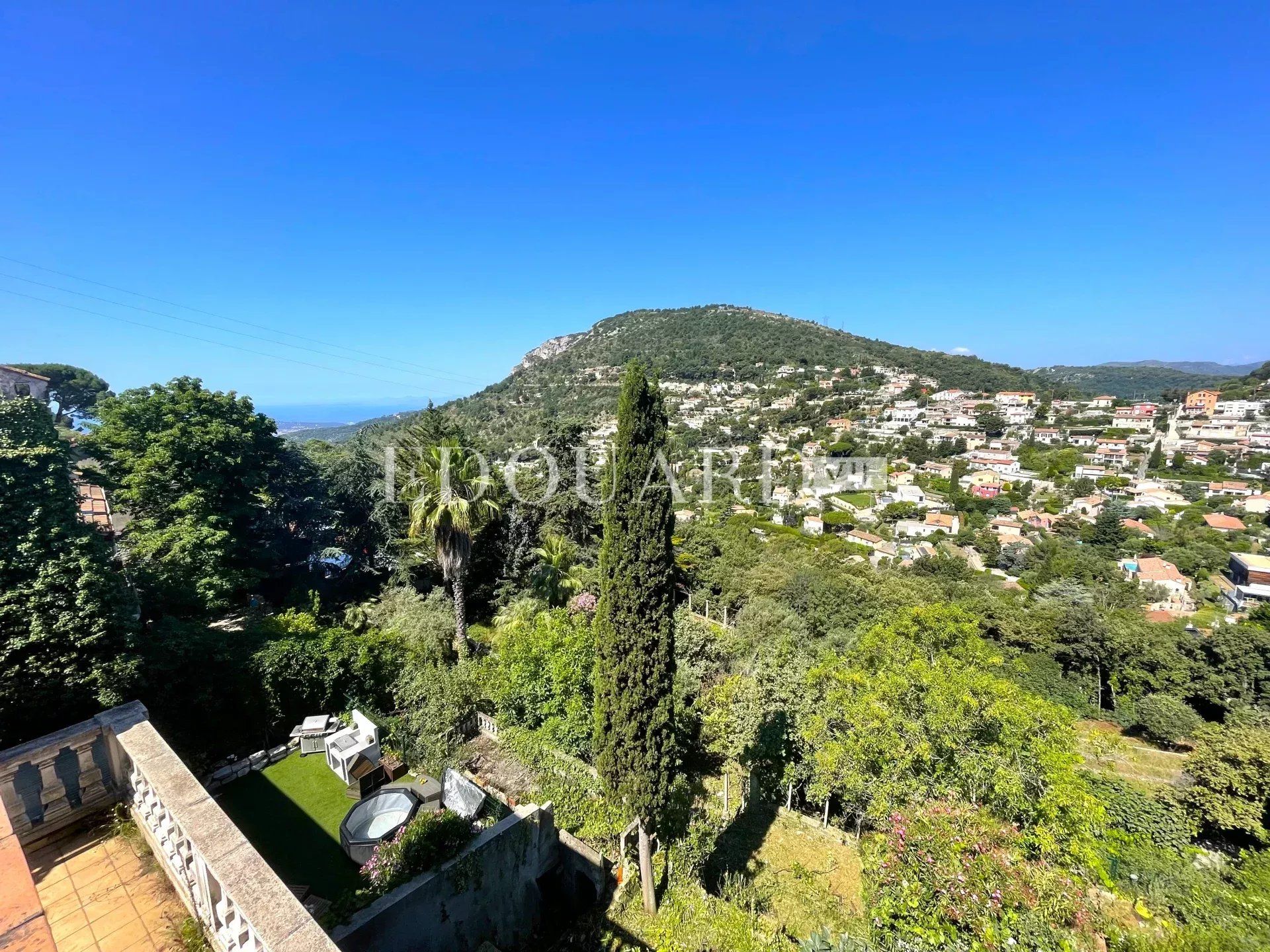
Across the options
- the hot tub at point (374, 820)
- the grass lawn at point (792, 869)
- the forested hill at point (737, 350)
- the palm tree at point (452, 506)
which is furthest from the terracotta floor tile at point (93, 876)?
the forested hill at point (737, 350)

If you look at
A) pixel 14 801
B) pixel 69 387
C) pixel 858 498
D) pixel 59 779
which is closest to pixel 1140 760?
pixel 59 779

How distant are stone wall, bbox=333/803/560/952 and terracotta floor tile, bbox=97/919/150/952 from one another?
6.37 feet

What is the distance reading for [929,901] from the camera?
231 inches

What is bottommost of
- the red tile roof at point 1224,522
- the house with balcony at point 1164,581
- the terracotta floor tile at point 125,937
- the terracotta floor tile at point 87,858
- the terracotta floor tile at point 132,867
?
the house with balcony at point 1164,581

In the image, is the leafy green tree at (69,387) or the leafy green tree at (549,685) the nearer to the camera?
the leafy green tree at (549,685)

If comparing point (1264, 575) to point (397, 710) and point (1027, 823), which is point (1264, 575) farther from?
point (397, 710)

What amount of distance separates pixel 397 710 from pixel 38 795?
7658mm

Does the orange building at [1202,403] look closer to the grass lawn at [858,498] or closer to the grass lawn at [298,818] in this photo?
the grass lawn at [858,498]

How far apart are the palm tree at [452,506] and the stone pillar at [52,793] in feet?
29.2

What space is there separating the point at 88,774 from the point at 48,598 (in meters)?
3.65

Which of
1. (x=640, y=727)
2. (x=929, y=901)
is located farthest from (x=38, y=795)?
(x=929, y=901)

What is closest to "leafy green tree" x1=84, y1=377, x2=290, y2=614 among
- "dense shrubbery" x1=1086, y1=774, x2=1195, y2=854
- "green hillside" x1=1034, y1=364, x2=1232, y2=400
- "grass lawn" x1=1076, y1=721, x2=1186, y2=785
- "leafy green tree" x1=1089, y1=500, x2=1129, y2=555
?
"dense shrubbery" x1=1086, y1=774, x2=1195, y2=854

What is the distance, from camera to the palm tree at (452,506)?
12.9 metres

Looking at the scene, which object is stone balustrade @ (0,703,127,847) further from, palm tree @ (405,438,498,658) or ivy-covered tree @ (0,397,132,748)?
palm tree @ (405,438,498,658)
